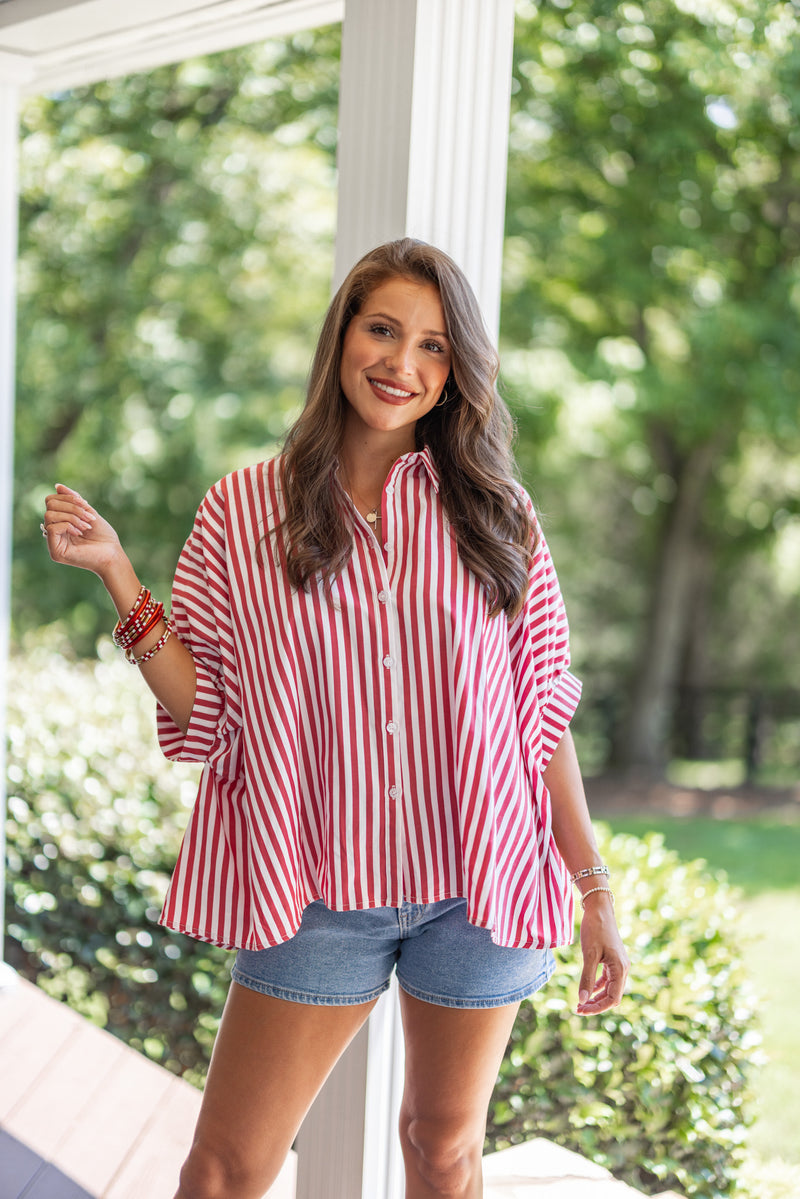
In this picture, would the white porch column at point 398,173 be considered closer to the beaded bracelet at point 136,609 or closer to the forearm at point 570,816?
the forearm at point 570,816

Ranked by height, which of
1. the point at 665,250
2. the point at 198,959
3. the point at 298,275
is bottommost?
the point at 198,959

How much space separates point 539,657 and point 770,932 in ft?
18.4

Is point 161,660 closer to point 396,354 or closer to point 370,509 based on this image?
point 370,509

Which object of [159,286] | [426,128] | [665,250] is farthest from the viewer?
[159,286]

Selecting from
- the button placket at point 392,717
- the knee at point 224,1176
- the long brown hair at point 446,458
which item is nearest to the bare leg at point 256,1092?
the knee at point 224,1176

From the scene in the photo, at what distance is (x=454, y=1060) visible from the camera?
154 cm

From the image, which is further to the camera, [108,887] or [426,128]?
[108,887]

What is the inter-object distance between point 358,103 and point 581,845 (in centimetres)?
127

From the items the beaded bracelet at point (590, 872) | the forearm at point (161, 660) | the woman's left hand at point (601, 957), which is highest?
the forearm at point (161, 660)

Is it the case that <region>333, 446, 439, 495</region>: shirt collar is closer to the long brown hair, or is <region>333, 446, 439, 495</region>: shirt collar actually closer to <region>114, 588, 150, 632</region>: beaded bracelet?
the long brown hair

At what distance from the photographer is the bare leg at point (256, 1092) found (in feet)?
4.93

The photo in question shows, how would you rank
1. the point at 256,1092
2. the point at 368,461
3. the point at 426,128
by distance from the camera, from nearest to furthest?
the point at 256,1092 < the point at 368,461 < the point at 426,128

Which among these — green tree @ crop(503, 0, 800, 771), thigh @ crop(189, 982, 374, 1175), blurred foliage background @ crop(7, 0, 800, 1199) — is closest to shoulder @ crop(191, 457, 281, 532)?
thigh @ crop(189, 982, 374, 1175)

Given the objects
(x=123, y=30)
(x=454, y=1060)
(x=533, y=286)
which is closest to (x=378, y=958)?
(x=454, y=1060)
